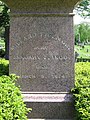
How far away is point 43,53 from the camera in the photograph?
7.70 m

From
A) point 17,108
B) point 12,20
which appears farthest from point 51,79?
point 17,108

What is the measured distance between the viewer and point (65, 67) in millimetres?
7707

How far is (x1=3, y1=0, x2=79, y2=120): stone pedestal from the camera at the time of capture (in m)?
7.66

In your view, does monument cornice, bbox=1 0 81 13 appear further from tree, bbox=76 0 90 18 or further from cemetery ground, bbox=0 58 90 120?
tree, bbox=76 0 90 18

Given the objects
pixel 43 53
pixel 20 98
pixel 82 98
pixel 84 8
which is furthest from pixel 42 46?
pixel 84 8

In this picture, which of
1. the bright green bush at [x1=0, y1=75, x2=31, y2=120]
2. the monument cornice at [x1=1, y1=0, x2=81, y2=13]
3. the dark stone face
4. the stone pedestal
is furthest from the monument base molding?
the monument cornice at [x1=1, y1=0, x2=81, y2=13]

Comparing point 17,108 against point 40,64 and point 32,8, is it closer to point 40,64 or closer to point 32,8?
point 40,64

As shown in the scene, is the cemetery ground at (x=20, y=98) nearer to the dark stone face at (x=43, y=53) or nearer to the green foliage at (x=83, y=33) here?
the dark stone face at (x=43, y=53)

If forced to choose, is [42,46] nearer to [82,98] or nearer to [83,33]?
[82,98]

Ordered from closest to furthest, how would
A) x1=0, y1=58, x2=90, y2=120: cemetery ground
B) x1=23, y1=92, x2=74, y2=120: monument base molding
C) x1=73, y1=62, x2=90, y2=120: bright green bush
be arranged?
x1=0, y1=58, x2=90, y2=120: cemetery ground < x1=73, y1=62, x2=90, y2=120: bright green bush < x1=23, y1=92, x2=74, y2=120: monument base molding

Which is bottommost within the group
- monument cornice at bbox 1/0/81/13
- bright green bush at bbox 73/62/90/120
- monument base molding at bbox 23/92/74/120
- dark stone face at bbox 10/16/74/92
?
monument base molding at bbox 23/92/74/120

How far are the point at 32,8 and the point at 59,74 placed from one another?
1.59m

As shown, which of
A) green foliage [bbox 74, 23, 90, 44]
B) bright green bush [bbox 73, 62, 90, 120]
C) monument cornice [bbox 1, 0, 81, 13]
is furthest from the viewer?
green foliage [bbox 74, 23, 90, 44]

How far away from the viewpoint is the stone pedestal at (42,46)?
7.66 meters
